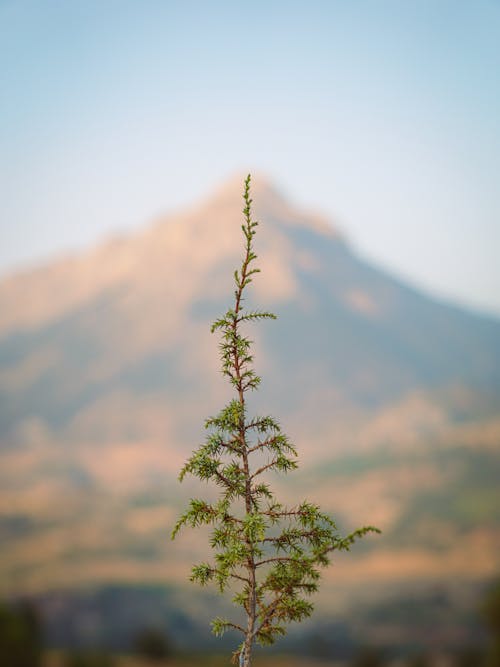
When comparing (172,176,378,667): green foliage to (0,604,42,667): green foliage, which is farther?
(0,604,42,667): green foliage

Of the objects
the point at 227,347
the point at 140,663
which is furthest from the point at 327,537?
the point at 140,663

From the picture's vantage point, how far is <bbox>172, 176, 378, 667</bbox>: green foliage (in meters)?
10.7

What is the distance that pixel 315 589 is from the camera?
430 inches

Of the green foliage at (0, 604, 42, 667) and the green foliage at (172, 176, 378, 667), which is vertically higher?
the green foliage at (0, 604, 42, 667)

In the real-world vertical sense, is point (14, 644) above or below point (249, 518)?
above

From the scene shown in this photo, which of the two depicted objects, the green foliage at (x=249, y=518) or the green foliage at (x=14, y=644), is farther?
the green foliage at (x=14, y=644)

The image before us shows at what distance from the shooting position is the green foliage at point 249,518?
10.7 metres

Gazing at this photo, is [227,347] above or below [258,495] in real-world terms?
above

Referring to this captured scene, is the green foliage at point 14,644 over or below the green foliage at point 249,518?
over

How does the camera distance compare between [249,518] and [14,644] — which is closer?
[249,518]

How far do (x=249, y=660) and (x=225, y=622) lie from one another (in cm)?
61

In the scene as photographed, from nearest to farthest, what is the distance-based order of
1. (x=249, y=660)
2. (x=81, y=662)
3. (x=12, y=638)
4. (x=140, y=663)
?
1. (x=249, y=660)
2. (x=12, y=638)
3. (x=81, y=662)
4. (x=140, y=663)

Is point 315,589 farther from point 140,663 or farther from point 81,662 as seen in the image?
point 140,663

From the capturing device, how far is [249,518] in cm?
1051
